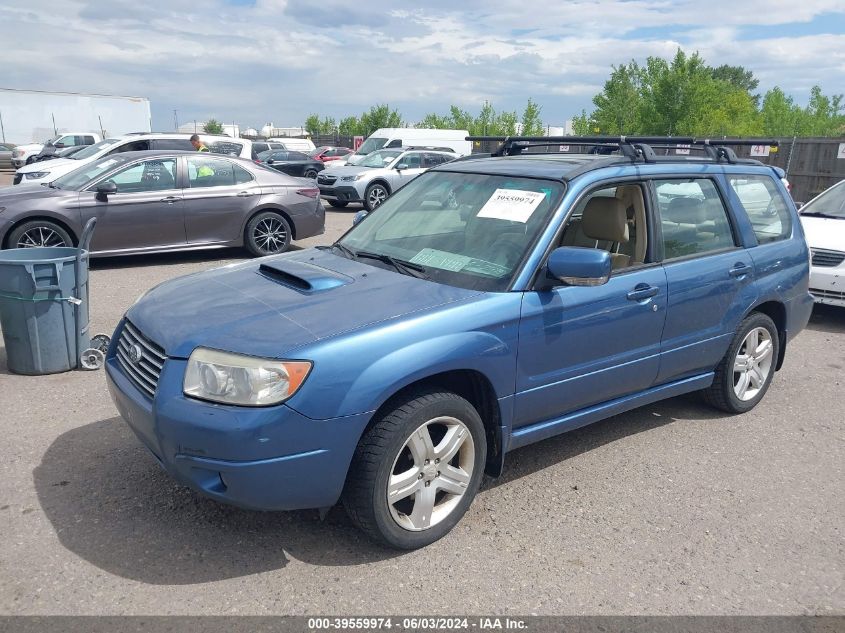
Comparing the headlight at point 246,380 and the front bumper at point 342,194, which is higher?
the headlight at point 246,380

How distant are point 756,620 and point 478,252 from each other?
209 cm

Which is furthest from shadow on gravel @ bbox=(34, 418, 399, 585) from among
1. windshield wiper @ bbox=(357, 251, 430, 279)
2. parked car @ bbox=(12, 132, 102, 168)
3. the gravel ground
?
parked car @ bbox=(12, 132, 102, 168)

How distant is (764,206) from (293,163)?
76.1 feet

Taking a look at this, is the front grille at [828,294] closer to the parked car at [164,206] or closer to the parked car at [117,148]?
the parked car at [164,206]

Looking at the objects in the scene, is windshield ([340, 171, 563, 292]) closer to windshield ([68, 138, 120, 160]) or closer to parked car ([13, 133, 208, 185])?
parked car ([13, 133, 208, 185])

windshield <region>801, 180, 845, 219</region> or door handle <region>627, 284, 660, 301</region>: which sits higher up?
windshield <region>801, 180, 845, 219</region>

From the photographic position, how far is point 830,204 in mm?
8789

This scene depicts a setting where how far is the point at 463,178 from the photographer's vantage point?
4320 millimetres

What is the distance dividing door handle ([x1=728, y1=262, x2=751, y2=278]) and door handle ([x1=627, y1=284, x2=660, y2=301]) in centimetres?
82

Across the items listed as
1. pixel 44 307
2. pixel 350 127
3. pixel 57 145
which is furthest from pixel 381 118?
pixel 44 307

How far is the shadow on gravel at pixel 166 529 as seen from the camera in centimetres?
305

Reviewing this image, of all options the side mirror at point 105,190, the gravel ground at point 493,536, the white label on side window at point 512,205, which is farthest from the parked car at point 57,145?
the white label on side window at point 512,205

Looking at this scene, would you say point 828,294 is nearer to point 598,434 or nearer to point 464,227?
point 598,434

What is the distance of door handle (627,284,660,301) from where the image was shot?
12.7ft
